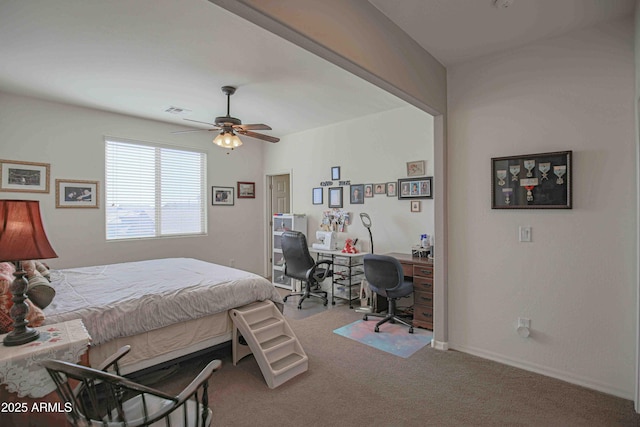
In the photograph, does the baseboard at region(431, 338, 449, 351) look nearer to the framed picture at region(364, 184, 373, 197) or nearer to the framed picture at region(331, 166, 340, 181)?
the framed picture at region(364, 184, 373, 197)

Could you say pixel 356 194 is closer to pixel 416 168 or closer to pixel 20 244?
pixel 416 168

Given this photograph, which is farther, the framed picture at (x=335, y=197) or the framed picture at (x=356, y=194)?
the framed picture at (x=335, y=197)

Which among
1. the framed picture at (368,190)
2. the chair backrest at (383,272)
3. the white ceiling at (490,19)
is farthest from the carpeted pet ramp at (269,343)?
the white ceiling at (490,19)

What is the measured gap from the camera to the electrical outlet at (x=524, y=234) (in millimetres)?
2659

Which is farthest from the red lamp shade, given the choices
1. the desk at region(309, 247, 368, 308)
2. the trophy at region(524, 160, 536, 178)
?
the desk at region(309, 247, 368, 308)

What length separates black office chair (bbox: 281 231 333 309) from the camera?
4.34 metres

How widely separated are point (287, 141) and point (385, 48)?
3794mm

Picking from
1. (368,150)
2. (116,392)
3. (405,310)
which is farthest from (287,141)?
(116,392)

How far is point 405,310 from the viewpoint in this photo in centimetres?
411

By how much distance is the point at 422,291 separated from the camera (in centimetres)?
361

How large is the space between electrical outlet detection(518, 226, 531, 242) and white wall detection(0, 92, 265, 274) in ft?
15.0

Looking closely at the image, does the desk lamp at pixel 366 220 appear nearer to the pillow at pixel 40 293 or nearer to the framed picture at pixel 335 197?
the framed picture at pixel 335 197

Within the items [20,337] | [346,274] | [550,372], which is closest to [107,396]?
[20,337]

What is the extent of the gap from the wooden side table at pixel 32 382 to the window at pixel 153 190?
129 inches
